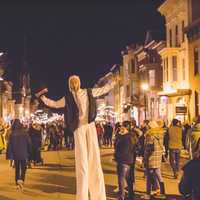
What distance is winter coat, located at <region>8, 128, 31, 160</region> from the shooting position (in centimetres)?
1567

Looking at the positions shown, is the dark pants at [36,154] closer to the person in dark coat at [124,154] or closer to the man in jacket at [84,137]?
the person in dark coat at [124,154]

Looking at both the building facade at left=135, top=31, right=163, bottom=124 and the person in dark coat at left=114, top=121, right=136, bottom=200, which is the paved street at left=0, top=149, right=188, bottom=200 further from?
the building facade at left=135, top=31, right=163, bottom=124

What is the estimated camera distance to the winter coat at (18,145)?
51.4ft

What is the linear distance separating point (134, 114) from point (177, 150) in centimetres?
5478

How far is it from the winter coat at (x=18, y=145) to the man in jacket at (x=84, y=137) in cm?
605

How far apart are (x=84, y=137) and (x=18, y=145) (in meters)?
6.40

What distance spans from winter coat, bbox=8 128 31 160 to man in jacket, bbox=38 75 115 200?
6048mm

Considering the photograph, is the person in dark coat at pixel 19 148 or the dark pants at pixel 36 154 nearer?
the person in dark coat at pixel 19 148

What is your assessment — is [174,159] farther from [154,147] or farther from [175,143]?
[154,147]

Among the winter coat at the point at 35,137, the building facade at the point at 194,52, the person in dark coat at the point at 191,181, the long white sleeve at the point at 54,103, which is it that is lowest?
the person in dark coat at the point at 191,181

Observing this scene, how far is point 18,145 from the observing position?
15727mm

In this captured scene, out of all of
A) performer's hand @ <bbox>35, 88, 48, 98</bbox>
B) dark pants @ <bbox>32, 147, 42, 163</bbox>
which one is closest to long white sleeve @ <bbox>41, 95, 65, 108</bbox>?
performer's hand @ <bbox>35, 88, 48, 98</bbox>

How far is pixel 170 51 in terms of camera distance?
4809 cm

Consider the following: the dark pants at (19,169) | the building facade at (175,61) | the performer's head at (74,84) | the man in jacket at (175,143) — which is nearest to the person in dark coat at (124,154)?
the performer's head at (74,84)
